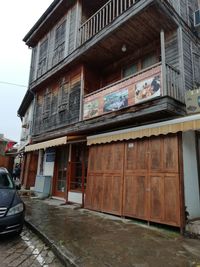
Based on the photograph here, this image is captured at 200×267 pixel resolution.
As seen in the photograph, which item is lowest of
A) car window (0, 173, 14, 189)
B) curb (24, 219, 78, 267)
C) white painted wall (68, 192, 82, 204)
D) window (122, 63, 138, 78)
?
curb (24, 219, 78, 267)

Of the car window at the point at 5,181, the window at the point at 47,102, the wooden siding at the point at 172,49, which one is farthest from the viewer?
the window at the point at 47,102

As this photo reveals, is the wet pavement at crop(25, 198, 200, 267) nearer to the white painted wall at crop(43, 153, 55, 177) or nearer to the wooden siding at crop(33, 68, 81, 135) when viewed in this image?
the wooden siding at crop(33, 68, 81, 135)

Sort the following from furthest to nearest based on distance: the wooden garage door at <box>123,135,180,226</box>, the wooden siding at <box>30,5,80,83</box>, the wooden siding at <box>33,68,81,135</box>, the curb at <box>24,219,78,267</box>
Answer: the wooden siding at <box>30,5,80,83</box> → the wooden siding at <box>33,68,81,135</box> → the wooden garage door at <box>123,135,180,226</box> → the curb at <box>24,219,78,267</box>

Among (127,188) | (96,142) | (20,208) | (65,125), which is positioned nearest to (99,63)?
(65,125)

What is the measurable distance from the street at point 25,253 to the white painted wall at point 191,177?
3.92 meters

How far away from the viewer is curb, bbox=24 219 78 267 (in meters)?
3.58

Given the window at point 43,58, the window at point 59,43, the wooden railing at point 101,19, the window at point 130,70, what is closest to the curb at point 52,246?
the window at point 130,70

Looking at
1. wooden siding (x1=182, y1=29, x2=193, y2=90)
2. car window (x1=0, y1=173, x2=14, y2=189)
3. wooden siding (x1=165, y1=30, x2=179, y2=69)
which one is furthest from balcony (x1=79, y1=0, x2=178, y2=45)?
car window (x1=0, y1=173, x2=14, y2=189)

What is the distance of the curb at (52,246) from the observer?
141 inches

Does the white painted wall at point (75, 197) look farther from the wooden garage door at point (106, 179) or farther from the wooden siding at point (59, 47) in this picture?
the wooden siding at point (59, 47)

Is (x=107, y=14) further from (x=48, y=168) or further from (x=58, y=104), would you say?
(x=48, y=168)

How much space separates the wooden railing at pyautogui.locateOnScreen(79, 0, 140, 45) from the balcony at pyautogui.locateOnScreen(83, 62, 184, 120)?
8.93 feet

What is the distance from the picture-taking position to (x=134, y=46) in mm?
8602

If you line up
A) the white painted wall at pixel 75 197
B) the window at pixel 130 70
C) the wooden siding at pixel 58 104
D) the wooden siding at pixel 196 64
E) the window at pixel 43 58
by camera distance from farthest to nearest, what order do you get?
1. the window at pixel 43 58
2. the wooden siding at pixel 58 104
3. the white painted wall at pixel 75 197
4. the window at pixel 130 70
5. the wooden siding at pixel 196 64
